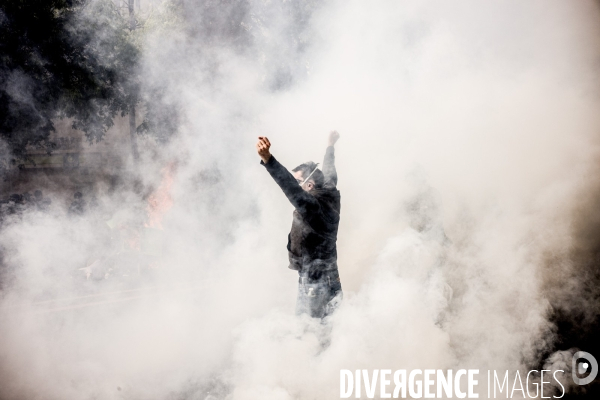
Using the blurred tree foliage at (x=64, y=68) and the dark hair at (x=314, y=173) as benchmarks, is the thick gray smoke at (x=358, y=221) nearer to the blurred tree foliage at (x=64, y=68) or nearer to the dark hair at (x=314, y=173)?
the blurred tree foliage at (x=64, y=68)

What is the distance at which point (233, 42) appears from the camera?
5.44 m

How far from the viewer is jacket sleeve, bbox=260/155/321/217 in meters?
2.22

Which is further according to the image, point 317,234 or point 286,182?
point 317,234

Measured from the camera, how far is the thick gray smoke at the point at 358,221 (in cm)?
290

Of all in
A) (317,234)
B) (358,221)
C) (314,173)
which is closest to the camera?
(317,234)

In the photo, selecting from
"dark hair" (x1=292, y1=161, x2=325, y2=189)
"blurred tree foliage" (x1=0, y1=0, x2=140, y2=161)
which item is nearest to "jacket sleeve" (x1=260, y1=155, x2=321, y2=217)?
"dark hair" (x1=292, y1=161, x2=325, y2=189)

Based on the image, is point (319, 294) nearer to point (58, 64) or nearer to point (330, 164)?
point (330, 164)

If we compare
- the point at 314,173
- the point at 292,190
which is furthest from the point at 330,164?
the point at 292,190

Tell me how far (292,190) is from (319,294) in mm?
987

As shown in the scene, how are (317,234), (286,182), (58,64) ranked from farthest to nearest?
1. (58,64)
2. (317,234)
3. (286,182)

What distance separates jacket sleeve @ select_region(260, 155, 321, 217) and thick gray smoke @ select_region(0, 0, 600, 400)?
988 millimetres

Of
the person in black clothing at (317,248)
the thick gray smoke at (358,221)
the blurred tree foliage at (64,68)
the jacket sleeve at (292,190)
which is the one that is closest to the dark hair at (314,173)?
the person in black clothing at (317,248)

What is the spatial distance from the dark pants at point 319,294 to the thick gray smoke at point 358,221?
0.12m

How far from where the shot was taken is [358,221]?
4.80 meters
